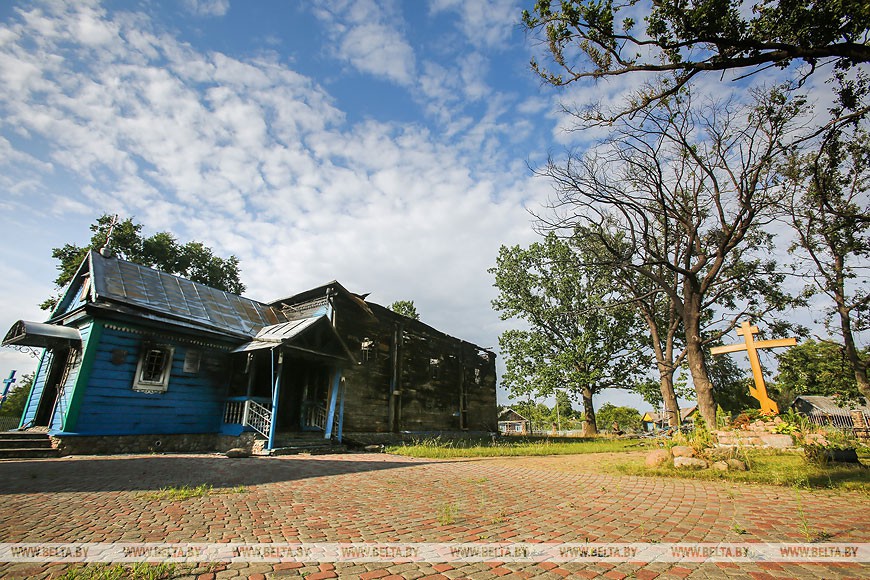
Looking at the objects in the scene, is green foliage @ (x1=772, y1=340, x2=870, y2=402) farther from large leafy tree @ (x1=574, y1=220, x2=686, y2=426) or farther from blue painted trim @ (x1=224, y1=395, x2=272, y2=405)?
blue painted trim @ (x1=224, y1=395, x2=272, y2=405)

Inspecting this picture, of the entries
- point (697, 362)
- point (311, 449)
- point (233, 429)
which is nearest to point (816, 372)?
point (697, 362)

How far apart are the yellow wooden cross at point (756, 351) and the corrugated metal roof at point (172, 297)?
18.4 metres

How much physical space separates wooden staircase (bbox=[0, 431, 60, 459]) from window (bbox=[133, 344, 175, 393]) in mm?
2297

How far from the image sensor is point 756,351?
539 inches

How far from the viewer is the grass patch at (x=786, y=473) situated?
6507mm

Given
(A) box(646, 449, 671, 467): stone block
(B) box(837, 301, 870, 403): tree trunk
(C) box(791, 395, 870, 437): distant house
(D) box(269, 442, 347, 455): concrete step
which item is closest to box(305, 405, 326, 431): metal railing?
(D) box(269, 442, 347, 455): concrete step

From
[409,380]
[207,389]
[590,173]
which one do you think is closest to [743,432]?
[590,173]

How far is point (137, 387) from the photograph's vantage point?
39.4 feet

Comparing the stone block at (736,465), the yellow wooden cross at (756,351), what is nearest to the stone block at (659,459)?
the stone block at (736,465)

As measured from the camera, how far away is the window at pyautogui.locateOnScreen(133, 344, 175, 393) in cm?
1212

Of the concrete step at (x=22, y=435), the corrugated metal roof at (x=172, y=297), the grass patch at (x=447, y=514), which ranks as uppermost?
the corrugated metal roof at (x=172, y=297)

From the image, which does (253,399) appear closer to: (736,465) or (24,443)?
(24,443)

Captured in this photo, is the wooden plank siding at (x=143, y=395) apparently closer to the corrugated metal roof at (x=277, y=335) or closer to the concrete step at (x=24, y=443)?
the concrete step at (x=24, y=443)

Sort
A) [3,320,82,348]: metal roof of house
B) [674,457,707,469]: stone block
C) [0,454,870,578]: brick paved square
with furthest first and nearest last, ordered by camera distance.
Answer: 1. [3,320,82,348]: metal roof of house
2. [674,457,707,469]: stone block
3. [0,454,870,578]: brick paved square
